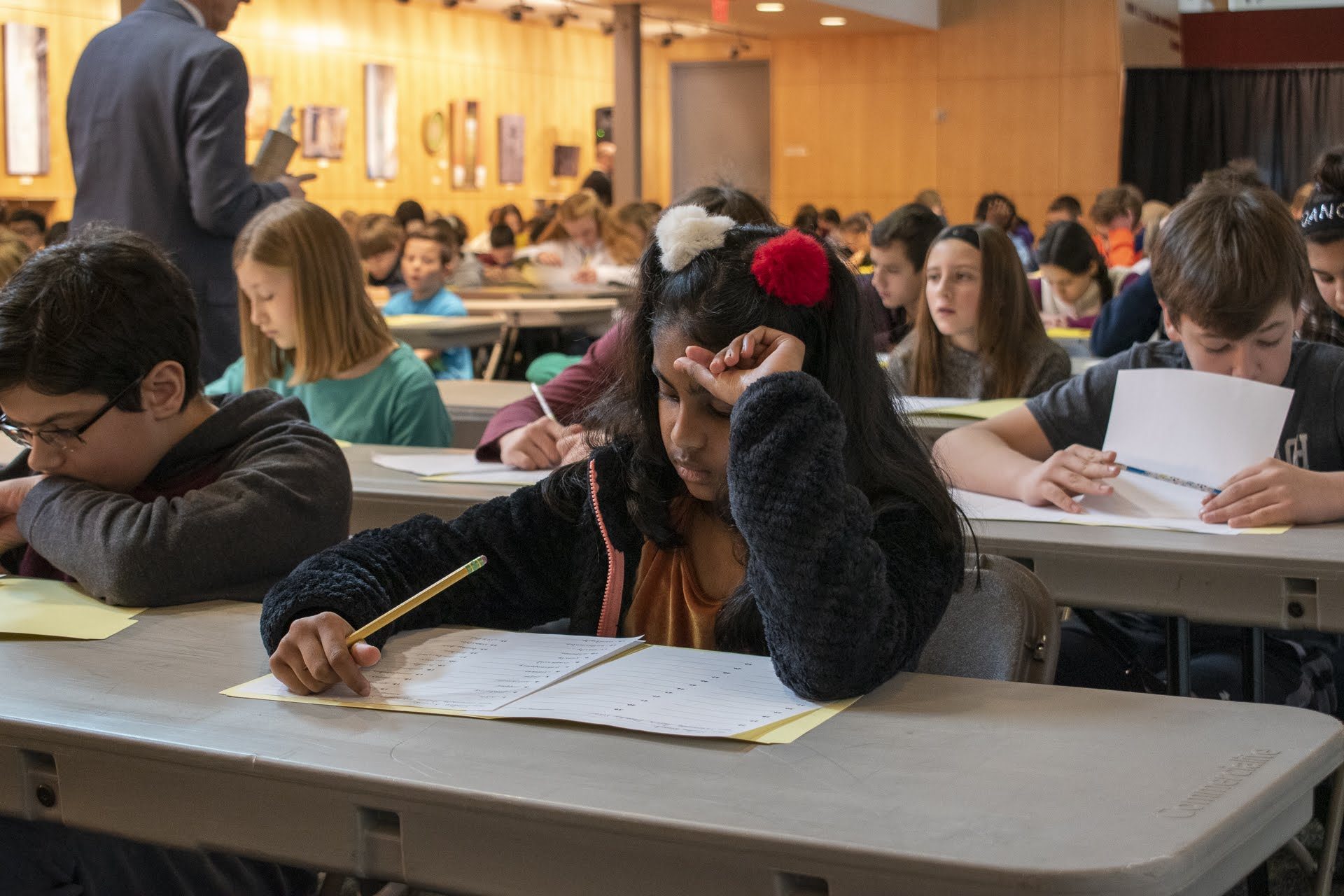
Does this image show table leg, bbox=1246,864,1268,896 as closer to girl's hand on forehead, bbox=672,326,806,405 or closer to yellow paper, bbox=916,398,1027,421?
girl's hand on forehead, bbox=672,326,806,405

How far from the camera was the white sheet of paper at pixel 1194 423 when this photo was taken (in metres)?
1.91

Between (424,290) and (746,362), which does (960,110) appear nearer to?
(424,290)

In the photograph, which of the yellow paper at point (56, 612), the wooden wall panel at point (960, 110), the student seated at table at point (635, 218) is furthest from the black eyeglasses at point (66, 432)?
the wooden wall panel at point (960, 110)

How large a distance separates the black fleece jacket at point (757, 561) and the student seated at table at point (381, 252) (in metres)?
5.57

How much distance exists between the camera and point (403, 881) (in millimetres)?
972

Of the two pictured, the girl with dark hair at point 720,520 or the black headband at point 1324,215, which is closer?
the girl with dark hair at point 720,520

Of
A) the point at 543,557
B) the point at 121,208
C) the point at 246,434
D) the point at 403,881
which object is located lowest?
the point at 403,881

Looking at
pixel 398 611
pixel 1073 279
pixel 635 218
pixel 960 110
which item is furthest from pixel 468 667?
pixel 960 110

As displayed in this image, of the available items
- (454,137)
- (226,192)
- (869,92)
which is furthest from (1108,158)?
(226,192)

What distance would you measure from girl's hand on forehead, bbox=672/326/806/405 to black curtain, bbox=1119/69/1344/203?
511 inches

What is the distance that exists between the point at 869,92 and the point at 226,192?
37.1 ft

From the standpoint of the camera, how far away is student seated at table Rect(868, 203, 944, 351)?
3.96 m

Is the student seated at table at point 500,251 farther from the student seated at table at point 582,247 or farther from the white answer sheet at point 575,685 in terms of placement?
the white answer sheet at point 575,685

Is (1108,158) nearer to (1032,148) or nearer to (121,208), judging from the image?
(1032,148)
